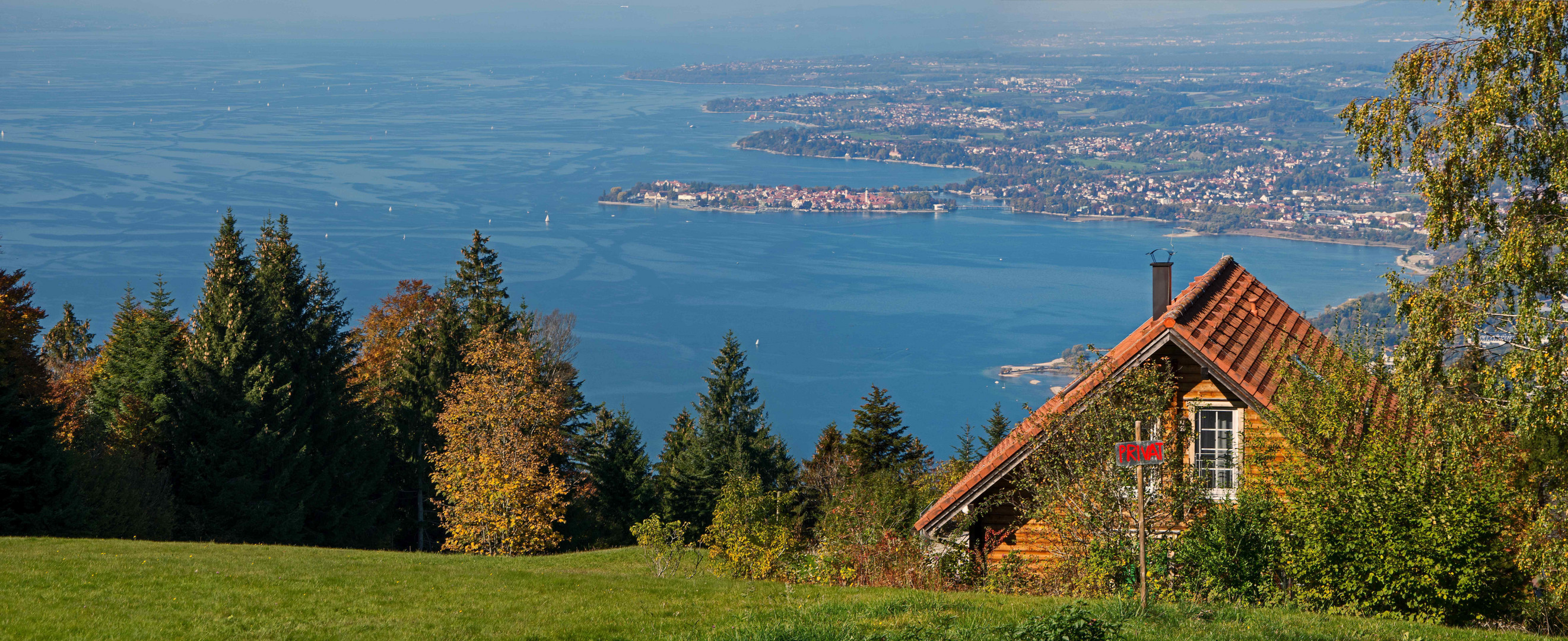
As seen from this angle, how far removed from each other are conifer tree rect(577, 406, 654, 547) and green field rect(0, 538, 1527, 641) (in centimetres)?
2153

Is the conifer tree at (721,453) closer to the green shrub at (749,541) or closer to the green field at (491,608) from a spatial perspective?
the green shrub at (749,541)

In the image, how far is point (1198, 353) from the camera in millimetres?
10969

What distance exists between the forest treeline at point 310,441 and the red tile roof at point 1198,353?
1483 cm

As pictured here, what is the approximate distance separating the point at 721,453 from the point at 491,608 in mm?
26100

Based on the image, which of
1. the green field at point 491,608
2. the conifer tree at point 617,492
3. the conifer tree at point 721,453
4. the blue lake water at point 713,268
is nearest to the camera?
the green field at point 491,608

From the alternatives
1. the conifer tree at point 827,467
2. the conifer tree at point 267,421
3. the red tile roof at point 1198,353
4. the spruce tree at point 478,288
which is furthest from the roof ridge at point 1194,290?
the spruce tree at point 478,288

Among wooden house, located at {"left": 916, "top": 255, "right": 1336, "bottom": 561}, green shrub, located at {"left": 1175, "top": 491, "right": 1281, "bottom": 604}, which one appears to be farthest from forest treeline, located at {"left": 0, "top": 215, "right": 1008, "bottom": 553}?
green shrub, located at {"left": 1175, "top": 491, "right": 1281, "bottom": 604}

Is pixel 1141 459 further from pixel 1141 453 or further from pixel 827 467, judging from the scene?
pixel 827 467

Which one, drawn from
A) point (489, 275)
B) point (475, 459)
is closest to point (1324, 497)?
point (475, 459)

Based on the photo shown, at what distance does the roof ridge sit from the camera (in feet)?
37.8

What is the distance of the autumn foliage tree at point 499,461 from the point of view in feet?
90.0

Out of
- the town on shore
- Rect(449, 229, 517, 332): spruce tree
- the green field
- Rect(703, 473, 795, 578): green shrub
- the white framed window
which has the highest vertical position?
the town on shore

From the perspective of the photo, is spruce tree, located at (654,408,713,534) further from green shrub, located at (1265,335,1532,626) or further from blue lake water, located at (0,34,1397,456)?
blue lake water, located at (0,34,1397,456)

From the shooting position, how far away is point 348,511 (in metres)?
30.8
